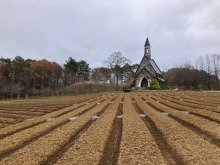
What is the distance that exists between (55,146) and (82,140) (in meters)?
1.50

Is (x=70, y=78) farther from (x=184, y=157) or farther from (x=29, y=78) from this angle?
(x=184, y=157)

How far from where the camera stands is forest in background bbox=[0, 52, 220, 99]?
81.1m

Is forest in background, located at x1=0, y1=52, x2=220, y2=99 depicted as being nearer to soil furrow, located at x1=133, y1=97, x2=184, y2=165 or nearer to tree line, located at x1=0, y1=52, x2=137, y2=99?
tree line, located at x1=0, y1=52, x2=137, y2=99

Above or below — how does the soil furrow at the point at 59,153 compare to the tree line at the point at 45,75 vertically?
below

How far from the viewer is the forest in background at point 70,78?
266 feet

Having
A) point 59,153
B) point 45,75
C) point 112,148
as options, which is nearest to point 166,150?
point 112,148

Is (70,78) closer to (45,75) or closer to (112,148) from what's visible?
(45,75)

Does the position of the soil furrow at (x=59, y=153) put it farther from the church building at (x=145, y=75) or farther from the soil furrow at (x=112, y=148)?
the church building at (x=145, y=75)

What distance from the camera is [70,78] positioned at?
10538 cm

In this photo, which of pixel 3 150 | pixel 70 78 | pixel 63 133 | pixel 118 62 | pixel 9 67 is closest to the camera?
pixel 3 150

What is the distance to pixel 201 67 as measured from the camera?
111 m

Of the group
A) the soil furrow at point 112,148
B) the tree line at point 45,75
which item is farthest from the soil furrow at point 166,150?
the tree line at point 45,75

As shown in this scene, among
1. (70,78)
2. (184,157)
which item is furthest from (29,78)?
(184,157)

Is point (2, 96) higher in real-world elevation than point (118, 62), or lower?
lower
